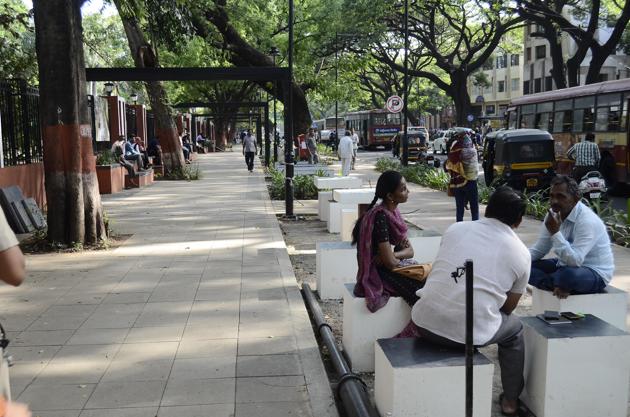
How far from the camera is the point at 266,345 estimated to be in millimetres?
5281

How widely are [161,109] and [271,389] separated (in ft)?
62.7

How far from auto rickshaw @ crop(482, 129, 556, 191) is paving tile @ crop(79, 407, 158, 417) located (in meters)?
13.7

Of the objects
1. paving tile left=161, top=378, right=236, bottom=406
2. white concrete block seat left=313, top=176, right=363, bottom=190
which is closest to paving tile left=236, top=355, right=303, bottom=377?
paving tile left=161, top=378, right=236, bottom=406

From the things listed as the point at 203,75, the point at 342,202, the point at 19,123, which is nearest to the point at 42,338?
the point at 342,202

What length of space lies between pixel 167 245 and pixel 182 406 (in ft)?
19.9

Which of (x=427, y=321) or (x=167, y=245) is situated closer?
(x=427, y=321)

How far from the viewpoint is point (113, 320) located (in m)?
6.01

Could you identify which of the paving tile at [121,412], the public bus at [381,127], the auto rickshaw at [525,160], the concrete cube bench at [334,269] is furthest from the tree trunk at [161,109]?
the public bus at [381,127]

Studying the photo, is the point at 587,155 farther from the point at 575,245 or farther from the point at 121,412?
the point at 121,412

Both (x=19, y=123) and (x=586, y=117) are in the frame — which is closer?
(x=19, y=123)

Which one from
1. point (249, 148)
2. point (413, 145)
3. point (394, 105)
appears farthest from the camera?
point (413, 145)

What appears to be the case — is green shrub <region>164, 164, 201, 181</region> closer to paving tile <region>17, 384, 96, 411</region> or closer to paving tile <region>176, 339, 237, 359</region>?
paving tile <region>176, 339, 237, 359</region>

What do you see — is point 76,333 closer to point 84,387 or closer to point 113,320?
point 113,320

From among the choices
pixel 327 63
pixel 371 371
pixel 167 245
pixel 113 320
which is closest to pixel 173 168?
pixel 327 63
